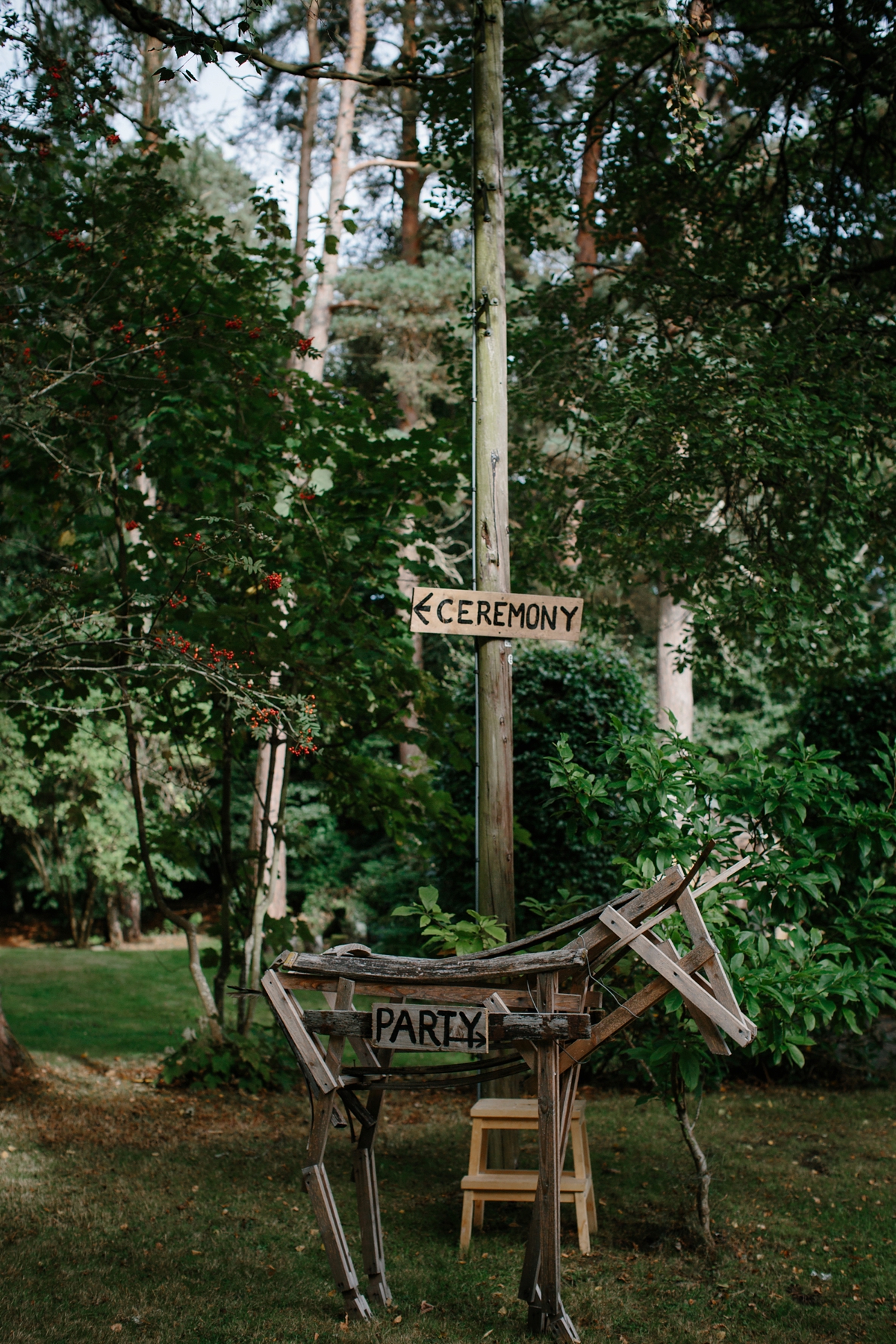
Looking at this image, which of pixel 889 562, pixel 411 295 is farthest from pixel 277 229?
pixel 411 295

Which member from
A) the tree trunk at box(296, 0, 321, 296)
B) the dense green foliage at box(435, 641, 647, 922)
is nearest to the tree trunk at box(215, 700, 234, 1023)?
the dense green foliage at box(435, 641, 647, 922)

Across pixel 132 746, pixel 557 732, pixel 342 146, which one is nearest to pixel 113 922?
pixel 557 732

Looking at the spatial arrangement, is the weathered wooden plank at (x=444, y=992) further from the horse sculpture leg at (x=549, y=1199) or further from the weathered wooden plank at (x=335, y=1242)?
the weathered wooden plank at (x=335, y=1242)

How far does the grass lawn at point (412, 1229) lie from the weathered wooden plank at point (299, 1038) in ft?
2.54

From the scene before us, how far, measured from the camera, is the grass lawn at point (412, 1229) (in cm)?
334

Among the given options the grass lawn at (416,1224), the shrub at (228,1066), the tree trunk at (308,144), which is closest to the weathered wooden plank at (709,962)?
the grass lawn at (416,1224)

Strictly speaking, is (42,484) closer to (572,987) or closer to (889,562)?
(572,987)

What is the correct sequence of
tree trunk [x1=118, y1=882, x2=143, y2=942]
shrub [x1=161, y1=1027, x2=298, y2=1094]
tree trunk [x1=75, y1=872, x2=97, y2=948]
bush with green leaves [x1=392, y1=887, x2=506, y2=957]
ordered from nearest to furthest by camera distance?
1. bush with green leaves [x1=392, y1=887, x2=506, y2=957]
2. shrub [x1=161, y1=1027, x2=298, y2=1094]
3. tree trunk [x1=75, y1=872, x2=97, y2=948]
4. tree trunk [x1=118, y1=882, x2=143, y2=942]

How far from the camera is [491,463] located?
4867 millimetres

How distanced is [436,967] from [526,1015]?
0.31 meters

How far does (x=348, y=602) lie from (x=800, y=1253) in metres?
3.78

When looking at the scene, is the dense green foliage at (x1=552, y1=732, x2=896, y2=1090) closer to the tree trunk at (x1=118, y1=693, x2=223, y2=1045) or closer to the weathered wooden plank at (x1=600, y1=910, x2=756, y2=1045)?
the weathered wooden plank at (x1=600, y1=910, x2=756, y2=1045)

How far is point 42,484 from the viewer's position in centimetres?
604

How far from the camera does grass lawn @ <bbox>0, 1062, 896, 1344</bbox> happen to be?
3338 millimetres
